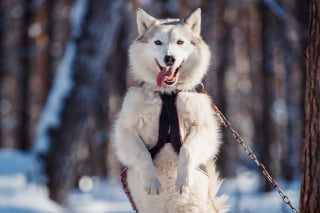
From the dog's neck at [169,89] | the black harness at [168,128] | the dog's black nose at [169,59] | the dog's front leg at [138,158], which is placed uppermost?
the dog's black nose at [169,59]

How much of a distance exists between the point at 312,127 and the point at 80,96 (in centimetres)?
671

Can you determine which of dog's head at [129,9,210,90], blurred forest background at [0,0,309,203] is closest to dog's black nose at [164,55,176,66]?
dog's head at [129,9,210,90]

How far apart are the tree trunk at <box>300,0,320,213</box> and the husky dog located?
861 mm

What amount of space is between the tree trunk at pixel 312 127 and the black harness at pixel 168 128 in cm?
103

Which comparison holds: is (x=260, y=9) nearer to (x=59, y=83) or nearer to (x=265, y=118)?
(x=265, y=118)

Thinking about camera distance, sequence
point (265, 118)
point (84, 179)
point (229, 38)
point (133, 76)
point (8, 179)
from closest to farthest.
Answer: point (133, 76)
point (8, 179)
point (265, 118)
point (84, 179)
point (229, 38)

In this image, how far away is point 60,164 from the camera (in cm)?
1035

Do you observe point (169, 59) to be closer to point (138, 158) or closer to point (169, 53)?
point (169, 53)

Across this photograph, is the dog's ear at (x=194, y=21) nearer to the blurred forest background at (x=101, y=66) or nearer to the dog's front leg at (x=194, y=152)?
the dog's front leg at (x=194, y=152)

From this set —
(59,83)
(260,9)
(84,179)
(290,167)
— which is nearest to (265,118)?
(290,167)

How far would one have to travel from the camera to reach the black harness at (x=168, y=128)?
193 inches

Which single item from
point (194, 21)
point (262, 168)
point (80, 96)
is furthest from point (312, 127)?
point (80, 96)

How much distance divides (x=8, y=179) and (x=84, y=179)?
1055 cm

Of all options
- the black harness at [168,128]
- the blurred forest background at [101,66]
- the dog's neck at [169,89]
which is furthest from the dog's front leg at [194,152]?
the blurred forest background at [101,66]
